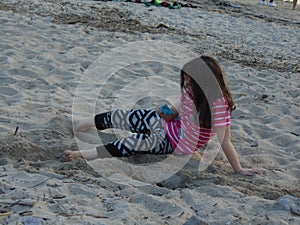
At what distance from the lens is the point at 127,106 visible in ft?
16.1

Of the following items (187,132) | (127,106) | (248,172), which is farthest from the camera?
(127,106)

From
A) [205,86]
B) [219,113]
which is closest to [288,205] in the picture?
[219,113]

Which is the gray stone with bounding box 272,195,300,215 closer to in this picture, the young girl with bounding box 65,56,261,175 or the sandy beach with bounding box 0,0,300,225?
the sandy beach with bounding box 0,0,300,225

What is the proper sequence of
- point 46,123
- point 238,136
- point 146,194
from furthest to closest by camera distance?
1. point 238,136
2. point 46,123
3. point 146,194

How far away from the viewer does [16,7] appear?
347 inches

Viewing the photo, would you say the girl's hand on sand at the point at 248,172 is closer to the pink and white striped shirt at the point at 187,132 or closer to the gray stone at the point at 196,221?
the pink and white striped shirt at the point at 187,132

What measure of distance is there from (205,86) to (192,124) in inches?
12.0

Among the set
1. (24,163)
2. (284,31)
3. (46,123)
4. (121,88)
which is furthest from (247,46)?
(24,163)

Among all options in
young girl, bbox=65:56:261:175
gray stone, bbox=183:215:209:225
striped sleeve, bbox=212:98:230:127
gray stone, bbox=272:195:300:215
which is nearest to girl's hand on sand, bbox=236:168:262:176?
young girl, bbox=65:56:261:175

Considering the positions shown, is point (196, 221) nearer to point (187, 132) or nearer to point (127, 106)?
point (187, 132)

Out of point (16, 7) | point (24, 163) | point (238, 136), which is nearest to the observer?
point (24, 163)

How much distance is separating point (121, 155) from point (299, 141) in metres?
1.57

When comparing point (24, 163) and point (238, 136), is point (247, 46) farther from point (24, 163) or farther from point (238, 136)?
point (24, 163)

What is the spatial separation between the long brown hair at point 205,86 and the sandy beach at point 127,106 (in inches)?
13.9
